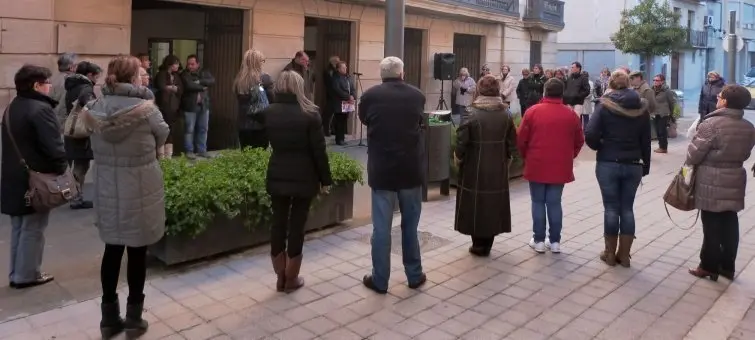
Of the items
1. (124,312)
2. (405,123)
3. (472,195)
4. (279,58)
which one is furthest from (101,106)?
(279,58)

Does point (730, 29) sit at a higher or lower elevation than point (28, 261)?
higher

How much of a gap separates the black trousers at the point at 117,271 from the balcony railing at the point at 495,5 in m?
13.1

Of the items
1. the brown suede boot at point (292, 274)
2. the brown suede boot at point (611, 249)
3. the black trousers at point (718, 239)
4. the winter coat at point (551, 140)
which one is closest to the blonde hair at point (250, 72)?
the winter coat at point (551, 140)

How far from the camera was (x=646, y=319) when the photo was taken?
16.2ft

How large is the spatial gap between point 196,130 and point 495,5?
11.0m

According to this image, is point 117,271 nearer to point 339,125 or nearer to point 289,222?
point 289,222

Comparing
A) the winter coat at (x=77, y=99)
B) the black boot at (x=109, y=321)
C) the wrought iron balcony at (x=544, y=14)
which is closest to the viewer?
the black boot at (x=109, y=321)

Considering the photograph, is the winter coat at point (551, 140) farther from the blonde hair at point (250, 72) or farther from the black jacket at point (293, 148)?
the blonde hair at point (250, 72)

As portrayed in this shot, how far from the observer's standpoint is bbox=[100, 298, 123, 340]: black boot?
171 inches

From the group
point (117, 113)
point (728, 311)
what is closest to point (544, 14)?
point (728, 311)

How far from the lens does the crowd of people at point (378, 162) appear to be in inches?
167

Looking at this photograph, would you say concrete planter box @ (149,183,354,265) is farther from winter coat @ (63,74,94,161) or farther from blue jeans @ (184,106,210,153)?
blue jeans @ (184,106,210,153)

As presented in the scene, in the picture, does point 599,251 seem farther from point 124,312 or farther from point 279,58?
point 279,58

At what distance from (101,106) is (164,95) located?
6294mm
